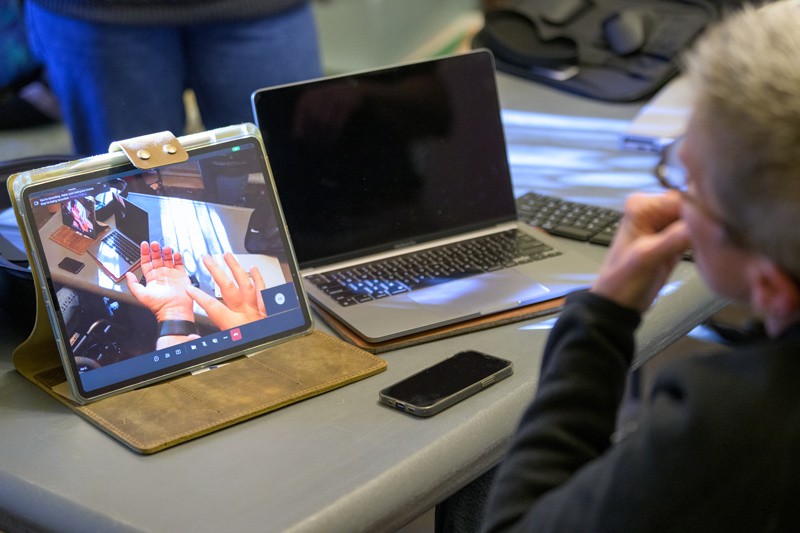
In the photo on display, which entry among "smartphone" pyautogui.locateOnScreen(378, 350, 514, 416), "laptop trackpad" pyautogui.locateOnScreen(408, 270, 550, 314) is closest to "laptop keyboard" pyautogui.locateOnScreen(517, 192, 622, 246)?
"laptop trackpad" pyautogui.locateOnScreen(408, 270, 550, 314)

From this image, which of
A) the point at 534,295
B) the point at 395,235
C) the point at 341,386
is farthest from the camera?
the point at 395,235

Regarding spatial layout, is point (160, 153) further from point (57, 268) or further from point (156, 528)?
point (156, 528)

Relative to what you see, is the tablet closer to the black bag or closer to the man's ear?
the man's ear

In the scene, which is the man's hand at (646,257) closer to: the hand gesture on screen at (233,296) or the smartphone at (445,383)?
the smartphone at (445,383)

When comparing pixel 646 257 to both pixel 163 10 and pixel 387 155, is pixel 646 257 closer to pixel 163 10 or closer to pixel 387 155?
pixel 387 155

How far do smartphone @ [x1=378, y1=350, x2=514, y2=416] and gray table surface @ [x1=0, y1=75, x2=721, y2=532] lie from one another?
0.03 feet

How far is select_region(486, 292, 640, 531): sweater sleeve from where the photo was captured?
77cm

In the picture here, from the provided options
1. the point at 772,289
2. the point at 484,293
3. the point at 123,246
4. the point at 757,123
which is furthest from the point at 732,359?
the point at 123,246

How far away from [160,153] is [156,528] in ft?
1.45

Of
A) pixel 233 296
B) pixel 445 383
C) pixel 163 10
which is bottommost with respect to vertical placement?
pixel 445 383

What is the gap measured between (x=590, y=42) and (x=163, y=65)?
2.97 feet

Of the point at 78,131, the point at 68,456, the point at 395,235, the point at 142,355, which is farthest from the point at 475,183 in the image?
the point at 78,131

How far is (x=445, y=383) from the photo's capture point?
1.02 m

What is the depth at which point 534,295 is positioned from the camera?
3.92ft
